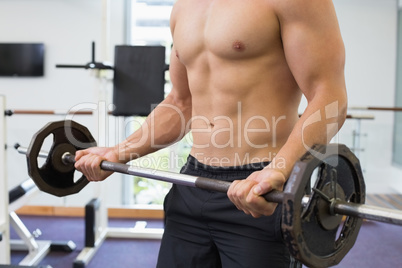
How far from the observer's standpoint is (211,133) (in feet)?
3.79

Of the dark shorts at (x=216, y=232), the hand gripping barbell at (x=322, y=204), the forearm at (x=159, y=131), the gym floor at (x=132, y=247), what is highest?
the forearm at (x=159, y=131)

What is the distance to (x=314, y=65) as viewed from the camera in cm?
97

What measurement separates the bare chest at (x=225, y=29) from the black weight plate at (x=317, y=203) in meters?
0.33

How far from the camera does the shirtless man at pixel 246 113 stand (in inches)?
37.7

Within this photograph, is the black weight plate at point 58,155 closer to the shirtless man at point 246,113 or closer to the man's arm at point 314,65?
the shirtless man at point 246,113

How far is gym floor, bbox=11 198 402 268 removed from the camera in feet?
9.03

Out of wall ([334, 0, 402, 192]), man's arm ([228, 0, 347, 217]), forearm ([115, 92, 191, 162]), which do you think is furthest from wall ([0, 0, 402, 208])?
man's arm ([228, 0, 347, 217])

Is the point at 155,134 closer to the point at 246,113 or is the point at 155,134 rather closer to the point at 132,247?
the point at 246,113

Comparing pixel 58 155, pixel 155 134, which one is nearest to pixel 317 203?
pixel 155 134

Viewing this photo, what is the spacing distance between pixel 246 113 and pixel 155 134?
1.10 feet

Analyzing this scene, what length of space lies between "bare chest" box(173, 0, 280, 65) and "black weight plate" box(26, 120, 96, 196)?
441 millimetres

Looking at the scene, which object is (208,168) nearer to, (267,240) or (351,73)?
(267,240)

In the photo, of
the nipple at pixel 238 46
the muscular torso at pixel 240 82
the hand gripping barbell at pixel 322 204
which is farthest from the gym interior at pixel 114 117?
the hand gripping barbell at pixel 322 204

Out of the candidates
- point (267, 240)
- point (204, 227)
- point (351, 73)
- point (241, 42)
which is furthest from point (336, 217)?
A: point (351, 73)
